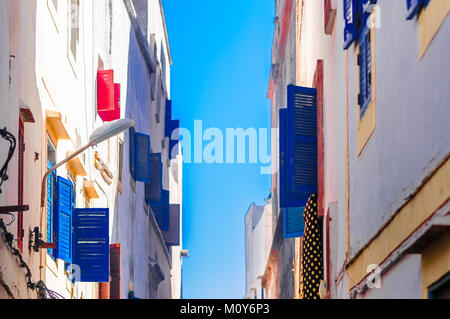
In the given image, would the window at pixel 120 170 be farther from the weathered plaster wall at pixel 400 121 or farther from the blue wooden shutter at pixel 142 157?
the weathered plaster wall at pixel 400 121

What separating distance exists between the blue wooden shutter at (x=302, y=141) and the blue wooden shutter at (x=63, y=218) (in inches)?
165

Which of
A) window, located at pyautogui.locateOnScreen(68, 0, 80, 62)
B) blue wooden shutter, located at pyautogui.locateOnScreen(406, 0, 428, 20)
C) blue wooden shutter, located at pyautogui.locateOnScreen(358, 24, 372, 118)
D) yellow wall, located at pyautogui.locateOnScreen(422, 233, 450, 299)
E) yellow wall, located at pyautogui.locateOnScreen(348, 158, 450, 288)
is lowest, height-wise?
yellow wall, located at pyautogui.locateOnScreen(422, 233, 450, 299)

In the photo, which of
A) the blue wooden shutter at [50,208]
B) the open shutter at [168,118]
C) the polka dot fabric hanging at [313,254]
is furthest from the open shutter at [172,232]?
the blue wooden shutter at [50,208]

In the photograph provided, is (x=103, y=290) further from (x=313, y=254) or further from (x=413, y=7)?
(x=413, y=7)

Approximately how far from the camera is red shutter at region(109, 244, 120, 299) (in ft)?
66.7

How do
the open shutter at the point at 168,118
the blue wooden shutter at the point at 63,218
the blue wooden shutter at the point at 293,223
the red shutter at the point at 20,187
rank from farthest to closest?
1. the open shutter at the point at 168,118
2. the blue wooden shutter at the point at 293,223
3. the blue wooden shutter at the point at 63,218
4. the red shutter at the point at 20,187

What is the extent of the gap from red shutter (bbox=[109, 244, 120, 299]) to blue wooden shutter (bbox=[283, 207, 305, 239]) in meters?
3.51

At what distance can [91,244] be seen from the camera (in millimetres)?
15820

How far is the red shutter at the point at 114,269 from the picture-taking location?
66.7ft

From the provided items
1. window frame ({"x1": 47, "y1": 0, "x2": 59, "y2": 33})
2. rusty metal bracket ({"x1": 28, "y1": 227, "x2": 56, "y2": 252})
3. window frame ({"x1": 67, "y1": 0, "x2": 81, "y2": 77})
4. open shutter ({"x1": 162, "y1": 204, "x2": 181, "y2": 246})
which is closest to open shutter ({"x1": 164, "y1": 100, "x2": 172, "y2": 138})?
open shutter ({"x1": 162, "y1": 204, "x2": 181, "y2": 246})

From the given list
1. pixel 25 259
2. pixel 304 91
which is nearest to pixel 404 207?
pixel 25 259

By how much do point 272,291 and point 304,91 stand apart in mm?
17750

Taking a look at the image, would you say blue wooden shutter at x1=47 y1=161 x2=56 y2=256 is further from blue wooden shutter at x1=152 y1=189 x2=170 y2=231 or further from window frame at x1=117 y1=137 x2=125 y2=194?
blue wooden shutter at x1=152 y1=189 x2=170 y2=231

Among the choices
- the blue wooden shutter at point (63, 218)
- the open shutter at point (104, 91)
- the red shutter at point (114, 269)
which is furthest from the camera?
the red shutter at point (114, 269)
